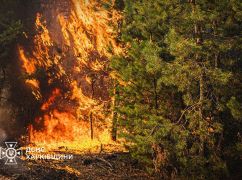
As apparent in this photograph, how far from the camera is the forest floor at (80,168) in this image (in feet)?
42.8

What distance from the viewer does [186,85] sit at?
39.1 feet

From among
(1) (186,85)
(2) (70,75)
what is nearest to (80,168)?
(1) (186,85)

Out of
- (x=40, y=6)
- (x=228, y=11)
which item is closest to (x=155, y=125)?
(x=228, y=11)

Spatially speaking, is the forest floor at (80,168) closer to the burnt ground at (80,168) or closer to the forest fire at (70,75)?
the burnt ground at (80,168)

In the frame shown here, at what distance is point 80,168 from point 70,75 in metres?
8.52

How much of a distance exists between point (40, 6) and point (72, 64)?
15.6 feet

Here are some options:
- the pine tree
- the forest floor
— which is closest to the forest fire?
the forest floor

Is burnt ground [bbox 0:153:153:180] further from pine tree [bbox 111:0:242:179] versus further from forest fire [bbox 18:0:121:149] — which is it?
forest fire [bbox 18:0:121:149]

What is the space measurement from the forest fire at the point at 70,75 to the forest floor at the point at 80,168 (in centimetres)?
415

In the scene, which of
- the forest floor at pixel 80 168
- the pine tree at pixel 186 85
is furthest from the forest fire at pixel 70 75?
the pine tree at pixel 186 85

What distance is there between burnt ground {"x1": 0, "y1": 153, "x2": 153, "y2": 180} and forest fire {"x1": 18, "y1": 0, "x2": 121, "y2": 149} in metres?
4.16

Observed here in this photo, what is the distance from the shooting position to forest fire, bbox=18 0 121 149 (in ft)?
69.1

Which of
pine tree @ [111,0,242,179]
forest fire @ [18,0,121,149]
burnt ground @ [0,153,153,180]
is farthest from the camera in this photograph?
forest fire @ [18,0,121,149]

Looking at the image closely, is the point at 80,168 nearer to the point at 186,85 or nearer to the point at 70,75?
the point at 186,85
